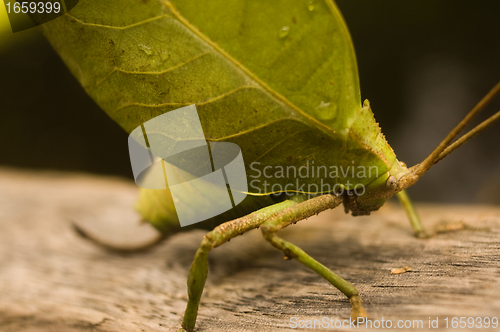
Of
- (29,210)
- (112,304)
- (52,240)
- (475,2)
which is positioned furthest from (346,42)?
(29,210)

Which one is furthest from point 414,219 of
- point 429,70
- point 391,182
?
point 429,70

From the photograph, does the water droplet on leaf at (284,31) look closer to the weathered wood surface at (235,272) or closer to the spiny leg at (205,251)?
the spiny leg at (205,251)

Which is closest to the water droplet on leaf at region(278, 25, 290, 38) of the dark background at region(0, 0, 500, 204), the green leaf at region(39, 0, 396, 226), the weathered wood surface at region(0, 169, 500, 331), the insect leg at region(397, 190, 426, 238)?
the green leaf at region(39, 0, 396, 226)

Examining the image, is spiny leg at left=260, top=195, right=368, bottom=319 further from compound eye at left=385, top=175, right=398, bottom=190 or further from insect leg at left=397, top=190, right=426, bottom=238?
insect leg at left=397, top=190, right=426, bottom=238

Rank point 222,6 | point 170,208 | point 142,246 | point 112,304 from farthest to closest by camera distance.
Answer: point 142,246, point 170,208, point 112,304, point 222,6

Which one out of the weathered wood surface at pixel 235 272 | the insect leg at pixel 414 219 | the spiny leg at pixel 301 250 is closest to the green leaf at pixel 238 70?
the spiny leg at pixel 301 250

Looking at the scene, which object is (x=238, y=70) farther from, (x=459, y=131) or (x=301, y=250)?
(x=459, y=131)

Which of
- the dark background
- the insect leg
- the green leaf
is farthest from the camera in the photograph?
the dark background

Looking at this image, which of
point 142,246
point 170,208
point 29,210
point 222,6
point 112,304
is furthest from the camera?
point 29,210

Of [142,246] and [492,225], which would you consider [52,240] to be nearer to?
[142,246]
